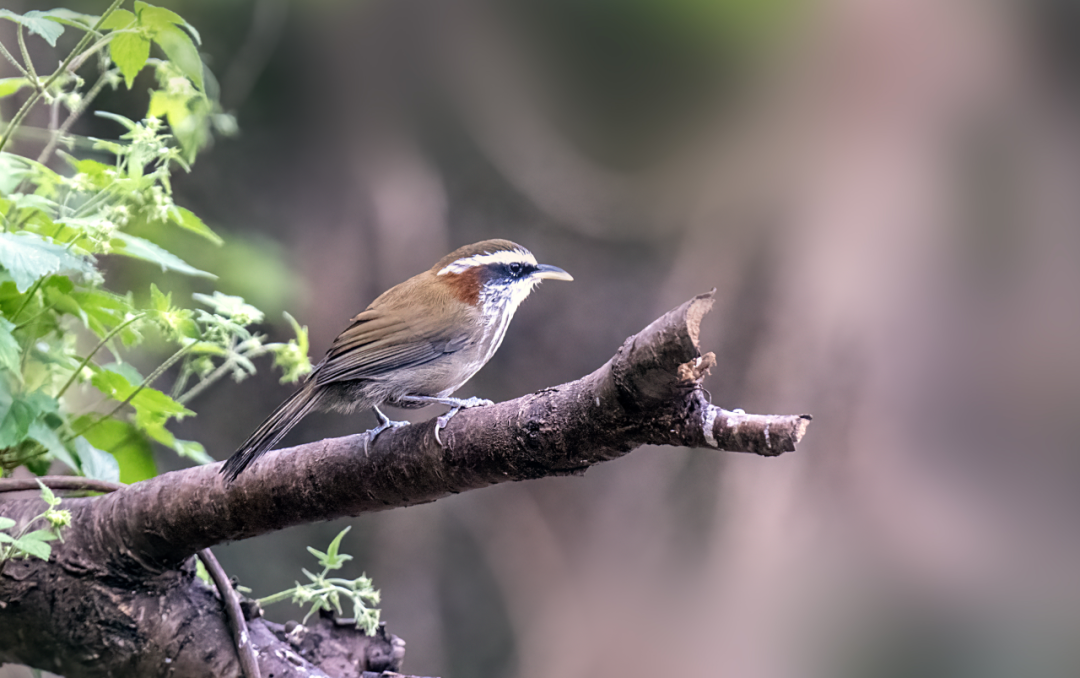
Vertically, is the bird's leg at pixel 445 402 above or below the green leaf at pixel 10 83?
below

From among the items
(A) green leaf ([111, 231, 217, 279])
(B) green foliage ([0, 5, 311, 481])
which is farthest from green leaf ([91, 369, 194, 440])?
(A) green leaf ([111, 231, 217, 279])

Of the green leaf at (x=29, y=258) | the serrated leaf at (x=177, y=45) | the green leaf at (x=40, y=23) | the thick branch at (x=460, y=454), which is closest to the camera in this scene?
the thick branch at (x=460, y=454)

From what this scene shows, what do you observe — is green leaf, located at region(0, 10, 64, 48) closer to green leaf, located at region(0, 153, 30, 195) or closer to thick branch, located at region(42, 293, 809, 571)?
green leaf, located at region(0, 153, 30, 195)

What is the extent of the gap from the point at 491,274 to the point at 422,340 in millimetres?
197

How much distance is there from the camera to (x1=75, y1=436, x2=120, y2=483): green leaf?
122cm

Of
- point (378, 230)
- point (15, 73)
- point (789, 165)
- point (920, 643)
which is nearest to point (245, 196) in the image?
point (378, 230)

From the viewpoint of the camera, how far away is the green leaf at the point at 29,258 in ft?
2.75

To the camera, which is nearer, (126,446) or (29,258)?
(29,258)

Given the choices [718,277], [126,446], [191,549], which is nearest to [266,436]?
[191,549]

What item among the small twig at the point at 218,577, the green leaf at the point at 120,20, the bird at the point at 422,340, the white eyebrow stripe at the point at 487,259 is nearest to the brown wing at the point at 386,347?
the bird at the point at 422,340

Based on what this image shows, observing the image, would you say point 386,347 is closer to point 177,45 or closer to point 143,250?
point 143,250

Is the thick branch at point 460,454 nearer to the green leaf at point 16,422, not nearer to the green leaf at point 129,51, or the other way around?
the green leaf at point 16,422

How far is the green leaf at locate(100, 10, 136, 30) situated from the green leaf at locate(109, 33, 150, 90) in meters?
0.02

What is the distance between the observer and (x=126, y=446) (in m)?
1.33
